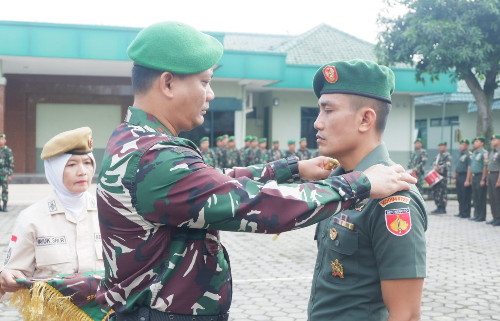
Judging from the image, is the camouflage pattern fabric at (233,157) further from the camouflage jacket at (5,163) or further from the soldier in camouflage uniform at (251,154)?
the camouflage jacket at (5,163)

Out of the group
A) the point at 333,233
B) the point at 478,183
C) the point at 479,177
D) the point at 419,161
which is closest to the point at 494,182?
the point at 478,183

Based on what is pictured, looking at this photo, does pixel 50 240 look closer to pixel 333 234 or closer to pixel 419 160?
pixel 333 234

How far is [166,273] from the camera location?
1713mm

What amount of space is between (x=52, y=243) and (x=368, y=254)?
1.95 m

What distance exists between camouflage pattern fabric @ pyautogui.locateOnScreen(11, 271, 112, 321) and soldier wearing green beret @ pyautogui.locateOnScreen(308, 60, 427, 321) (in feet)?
4.13

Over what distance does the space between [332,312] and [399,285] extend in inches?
11.8

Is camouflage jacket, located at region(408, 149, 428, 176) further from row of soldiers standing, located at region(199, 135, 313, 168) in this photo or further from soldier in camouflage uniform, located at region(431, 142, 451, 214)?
row of soldiers standing, located at region(199, 135, 313, 168)

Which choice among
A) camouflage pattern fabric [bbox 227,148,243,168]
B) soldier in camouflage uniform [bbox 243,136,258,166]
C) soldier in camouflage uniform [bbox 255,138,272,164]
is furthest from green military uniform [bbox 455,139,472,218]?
camouflage pattern fabric [bbox 227,148,243,168]

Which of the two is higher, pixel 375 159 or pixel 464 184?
pixel 375 159

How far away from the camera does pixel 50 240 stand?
3.18 meters

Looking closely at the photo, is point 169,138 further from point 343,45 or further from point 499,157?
point 343,45

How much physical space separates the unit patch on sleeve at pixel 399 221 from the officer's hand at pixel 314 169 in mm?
564

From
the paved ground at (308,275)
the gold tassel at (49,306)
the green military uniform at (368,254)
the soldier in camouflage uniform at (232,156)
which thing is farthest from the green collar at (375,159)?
the soldier in camouflage uniform at (232,156)

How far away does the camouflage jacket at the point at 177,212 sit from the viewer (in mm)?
1613
